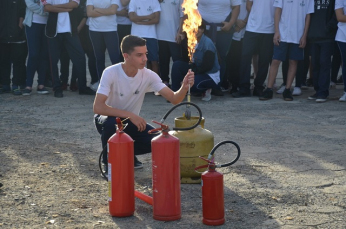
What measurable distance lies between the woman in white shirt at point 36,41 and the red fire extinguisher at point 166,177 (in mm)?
6734

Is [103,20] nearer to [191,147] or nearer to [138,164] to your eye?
[138,164]

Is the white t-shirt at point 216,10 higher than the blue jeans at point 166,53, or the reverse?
the white t-shirt at point 216,10

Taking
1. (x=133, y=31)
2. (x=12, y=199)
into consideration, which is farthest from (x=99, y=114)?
(x=133, y=31)

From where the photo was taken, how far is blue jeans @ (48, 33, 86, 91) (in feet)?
38.0

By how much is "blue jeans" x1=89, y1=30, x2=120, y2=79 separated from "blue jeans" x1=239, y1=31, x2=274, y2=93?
2179 mm

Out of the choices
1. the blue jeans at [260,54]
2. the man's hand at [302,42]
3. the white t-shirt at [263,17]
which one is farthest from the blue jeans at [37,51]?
the man's hand at [302,42]

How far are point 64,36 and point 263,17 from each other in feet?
11.1

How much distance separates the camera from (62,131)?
8.94 m

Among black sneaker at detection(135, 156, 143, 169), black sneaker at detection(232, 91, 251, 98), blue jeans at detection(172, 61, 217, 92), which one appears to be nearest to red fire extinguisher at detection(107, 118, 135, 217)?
black sneaker at detection(135, 156, 143, 169)

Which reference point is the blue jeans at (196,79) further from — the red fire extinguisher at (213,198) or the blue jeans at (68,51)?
the red fire extinguisher at (213,198)

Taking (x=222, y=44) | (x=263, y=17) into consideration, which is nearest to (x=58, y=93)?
(x=222, y=44)

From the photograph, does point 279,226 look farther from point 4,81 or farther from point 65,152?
point 4,81

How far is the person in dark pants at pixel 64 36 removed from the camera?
11.4 meters

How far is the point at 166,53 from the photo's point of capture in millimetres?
12000
